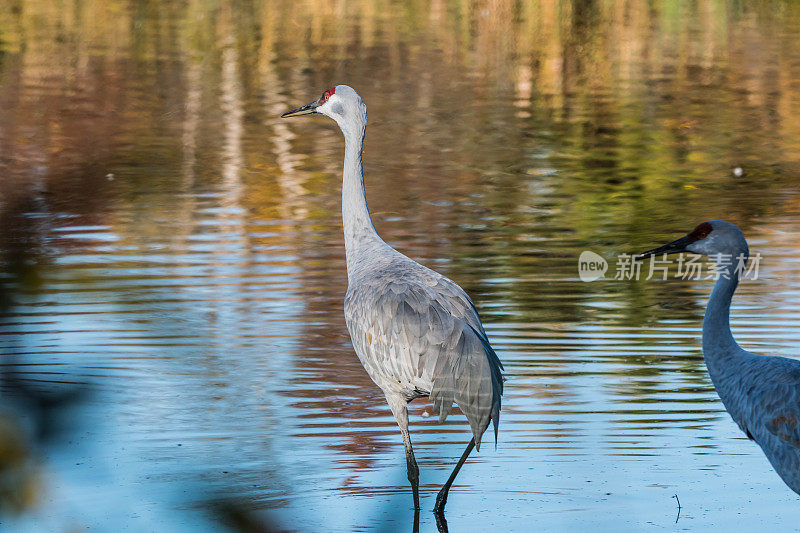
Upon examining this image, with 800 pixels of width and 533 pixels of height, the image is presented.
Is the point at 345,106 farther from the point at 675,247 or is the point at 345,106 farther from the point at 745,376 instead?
the point at 745,376

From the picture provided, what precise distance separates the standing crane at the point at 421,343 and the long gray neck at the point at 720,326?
2.97 feet

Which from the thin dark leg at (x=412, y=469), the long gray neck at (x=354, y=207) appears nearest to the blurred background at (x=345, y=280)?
the thin dark leg at (x=412, y=469)

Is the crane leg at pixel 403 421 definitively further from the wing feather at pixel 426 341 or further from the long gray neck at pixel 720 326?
the long gray neck at pixel 720 326

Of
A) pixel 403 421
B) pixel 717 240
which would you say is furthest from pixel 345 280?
pixel 717 240

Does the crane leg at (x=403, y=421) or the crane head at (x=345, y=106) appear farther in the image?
the crane head at (x=345, y=106)

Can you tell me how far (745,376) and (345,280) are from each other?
5134mm

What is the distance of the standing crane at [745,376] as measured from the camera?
4.99m

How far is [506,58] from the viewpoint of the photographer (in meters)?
26.6

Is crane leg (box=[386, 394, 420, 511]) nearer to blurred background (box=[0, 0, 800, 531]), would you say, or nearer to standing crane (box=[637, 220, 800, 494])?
blurred background (box=[0, 0, 800, 531])

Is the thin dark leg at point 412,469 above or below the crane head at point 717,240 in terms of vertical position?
below

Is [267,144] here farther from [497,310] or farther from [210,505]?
[210,505]

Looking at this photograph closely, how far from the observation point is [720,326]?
5559mm

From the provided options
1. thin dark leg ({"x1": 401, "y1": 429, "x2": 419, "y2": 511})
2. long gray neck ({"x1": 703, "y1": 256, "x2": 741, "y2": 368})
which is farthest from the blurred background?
long gray neck ({"x1": 703, "y1": 256, "x2": 741, "y2": 368})

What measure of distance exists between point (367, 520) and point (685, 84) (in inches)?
867
